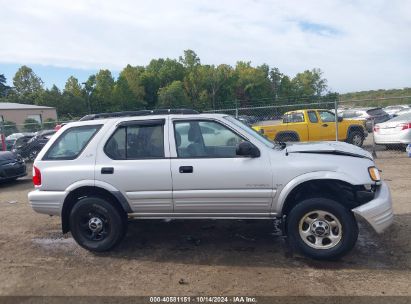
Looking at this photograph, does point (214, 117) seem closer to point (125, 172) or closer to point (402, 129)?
point (125, 172)

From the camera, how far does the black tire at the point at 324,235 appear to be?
179 inches

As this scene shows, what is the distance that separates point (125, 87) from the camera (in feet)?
223

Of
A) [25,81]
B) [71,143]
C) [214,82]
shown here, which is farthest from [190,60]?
[71,143]

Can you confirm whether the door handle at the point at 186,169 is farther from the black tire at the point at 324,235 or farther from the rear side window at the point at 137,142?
the black tire at the point at 324,235

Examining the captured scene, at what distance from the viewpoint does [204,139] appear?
510cm

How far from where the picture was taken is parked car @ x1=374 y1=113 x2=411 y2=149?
1265cm

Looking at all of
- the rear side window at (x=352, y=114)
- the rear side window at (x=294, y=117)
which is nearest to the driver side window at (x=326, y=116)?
the rear side window at (x=294, y=117)

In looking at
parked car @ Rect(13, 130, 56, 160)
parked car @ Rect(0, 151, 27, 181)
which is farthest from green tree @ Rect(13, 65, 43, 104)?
parked car @ Rect(0, 151, 27, 181)

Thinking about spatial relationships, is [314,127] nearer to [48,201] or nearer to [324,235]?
[324,235]

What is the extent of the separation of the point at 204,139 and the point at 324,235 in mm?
1861

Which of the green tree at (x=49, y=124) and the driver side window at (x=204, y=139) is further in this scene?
the green tree at (x=49, y=124)

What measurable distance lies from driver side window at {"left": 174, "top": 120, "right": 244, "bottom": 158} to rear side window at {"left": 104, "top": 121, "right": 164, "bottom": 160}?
251 mm

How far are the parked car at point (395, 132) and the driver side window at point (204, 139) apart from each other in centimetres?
970

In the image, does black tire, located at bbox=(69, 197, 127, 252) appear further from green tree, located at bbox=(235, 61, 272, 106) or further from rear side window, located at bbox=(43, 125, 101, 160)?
green tree, located at bbox=(235, 61, 272, 106)
